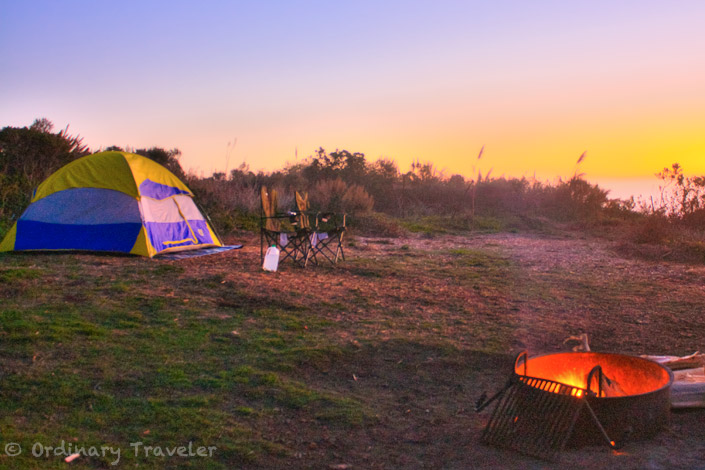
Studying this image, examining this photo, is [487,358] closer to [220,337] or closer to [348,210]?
[220,337]

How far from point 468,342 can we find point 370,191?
16.3 m

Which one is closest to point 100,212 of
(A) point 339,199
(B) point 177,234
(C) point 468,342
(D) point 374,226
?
(B) point 177,234

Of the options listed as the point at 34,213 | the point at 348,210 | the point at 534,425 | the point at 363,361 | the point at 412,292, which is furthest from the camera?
the point at 348,210

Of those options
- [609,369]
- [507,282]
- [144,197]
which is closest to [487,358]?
[609,369]

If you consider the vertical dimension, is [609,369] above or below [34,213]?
below

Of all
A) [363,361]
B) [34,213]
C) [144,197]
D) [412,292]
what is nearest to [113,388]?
[363,361]

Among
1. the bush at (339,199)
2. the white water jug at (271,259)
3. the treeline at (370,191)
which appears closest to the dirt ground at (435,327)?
the white water jug at (271,259)

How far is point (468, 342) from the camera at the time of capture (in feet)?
14.2

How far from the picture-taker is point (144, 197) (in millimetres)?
8320

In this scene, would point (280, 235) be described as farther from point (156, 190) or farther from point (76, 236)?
point (76, 236)

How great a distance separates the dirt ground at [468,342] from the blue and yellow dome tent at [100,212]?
54.4 inches

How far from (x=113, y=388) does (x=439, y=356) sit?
7.11 ft

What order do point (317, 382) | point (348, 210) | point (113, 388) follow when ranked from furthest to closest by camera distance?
point (348, 210), point (317, 382), point (113, 388)

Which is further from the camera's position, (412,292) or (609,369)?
(412,292)
